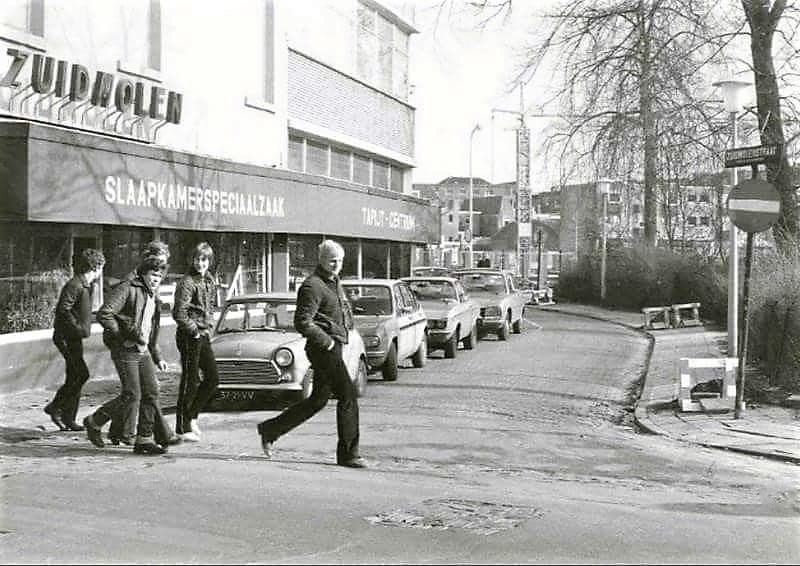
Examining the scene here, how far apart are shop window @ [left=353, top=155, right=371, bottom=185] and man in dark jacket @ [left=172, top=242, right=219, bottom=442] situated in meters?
18.3

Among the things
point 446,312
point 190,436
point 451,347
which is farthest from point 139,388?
point 451,347

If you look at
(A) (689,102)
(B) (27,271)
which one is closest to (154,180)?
(B) (27,271)

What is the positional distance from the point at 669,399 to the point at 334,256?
713 cm

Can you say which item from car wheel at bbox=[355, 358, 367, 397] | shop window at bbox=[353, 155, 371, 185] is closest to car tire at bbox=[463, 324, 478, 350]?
shop window at bbox=[353, 155, 371, 185]

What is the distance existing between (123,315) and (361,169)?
2020 cm

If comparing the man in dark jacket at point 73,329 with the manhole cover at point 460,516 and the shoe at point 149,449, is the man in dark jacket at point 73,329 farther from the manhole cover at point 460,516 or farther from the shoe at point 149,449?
the manhole cover at point 460,516

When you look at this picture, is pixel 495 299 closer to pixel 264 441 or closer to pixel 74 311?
pixel 74 311

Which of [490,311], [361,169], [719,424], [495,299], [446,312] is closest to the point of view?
[719,424]

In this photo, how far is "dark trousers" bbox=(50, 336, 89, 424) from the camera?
1012 centimetres

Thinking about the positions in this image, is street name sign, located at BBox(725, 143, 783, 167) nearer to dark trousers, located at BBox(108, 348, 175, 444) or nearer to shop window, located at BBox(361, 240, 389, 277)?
dark trousers, located at BBox(108, 348, 175, 444)

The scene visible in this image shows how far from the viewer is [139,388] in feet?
29.6

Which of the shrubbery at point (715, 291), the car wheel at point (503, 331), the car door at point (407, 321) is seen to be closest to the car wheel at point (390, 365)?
the car door at point (407, 321)

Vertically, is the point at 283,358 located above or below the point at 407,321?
below

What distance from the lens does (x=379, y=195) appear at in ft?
87.2
